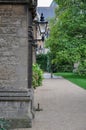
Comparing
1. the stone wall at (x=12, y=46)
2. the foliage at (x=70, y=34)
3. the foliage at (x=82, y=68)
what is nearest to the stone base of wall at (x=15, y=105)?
the stone wall at (x=12, y=46)

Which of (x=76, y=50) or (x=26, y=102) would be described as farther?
(x=76, y=50)

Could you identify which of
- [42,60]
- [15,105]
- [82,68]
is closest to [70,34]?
[82,68]

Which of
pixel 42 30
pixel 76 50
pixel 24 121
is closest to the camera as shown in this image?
pixel 24 121

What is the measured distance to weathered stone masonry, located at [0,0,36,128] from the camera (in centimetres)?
1082

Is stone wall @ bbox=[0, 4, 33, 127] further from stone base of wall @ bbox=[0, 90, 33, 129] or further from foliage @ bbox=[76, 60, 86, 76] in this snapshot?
foliage @ bbox=[76, 60, 86, 76]

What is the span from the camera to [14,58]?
11000 mm

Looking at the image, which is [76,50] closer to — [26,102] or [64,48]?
[64,48]

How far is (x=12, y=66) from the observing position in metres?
11.0

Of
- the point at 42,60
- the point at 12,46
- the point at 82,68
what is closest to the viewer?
the point at 12,46


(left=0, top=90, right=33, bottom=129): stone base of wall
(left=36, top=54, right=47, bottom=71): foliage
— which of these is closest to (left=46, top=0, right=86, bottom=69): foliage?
(left=36, top=54, right=47, bottom=71): foliage

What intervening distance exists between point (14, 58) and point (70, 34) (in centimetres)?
3008

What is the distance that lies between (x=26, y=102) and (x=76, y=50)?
2863 centimetres

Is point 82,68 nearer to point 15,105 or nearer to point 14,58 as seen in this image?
point 14,58

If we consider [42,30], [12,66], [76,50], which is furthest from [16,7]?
[76,50]
